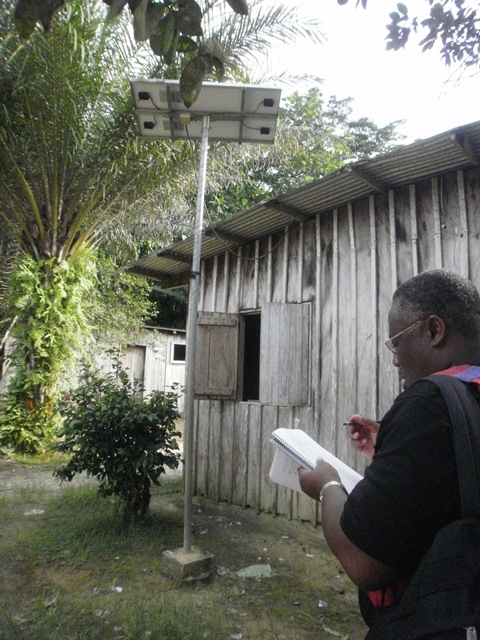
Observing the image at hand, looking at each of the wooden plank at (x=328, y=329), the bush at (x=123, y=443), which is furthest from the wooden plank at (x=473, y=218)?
the bush at (x=123, y=443)

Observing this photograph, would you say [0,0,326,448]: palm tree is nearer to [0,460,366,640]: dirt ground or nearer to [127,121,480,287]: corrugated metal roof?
[127,121,480,287]: corrugated metal roof

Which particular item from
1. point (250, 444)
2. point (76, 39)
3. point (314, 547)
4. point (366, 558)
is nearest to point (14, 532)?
point (250, 444)

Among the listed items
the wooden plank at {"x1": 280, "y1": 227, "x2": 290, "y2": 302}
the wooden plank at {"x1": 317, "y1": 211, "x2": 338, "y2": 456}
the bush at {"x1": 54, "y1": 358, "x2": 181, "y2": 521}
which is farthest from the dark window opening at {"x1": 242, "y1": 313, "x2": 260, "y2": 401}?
the bush at {"x1": 54, "y1": 358, "x2": 181, "y2": 521}

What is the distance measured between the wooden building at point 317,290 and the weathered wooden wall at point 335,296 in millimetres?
11

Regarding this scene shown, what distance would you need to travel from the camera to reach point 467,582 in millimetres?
959

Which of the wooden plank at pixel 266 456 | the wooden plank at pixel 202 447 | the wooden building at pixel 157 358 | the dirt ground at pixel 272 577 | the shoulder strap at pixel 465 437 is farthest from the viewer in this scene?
the wooden building at pixel 157 358

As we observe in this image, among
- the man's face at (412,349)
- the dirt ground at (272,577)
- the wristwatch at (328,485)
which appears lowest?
the dirt ground at (272,577)

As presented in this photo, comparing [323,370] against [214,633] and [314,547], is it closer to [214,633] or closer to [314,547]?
[314,547]

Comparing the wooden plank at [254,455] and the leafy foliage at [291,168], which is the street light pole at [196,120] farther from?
the leafy foliage at [291,168]

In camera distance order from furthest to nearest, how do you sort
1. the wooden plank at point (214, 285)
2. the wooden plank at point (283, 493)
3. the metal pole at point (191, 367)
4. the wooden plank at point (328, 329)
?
the wooden plank at point (214, 285) → the wooden plank at point (283, 493) → the wooden plank at point (328, 329) → the metal pole at point (191, 367)

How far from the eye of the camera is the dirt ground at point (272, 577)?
316cm

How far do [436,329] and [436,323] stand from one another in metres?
0.02

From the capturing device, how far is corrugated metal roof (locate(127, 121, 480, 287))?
3.52 meters

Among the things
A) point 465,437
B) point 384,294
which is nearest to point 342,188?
point 384,294
